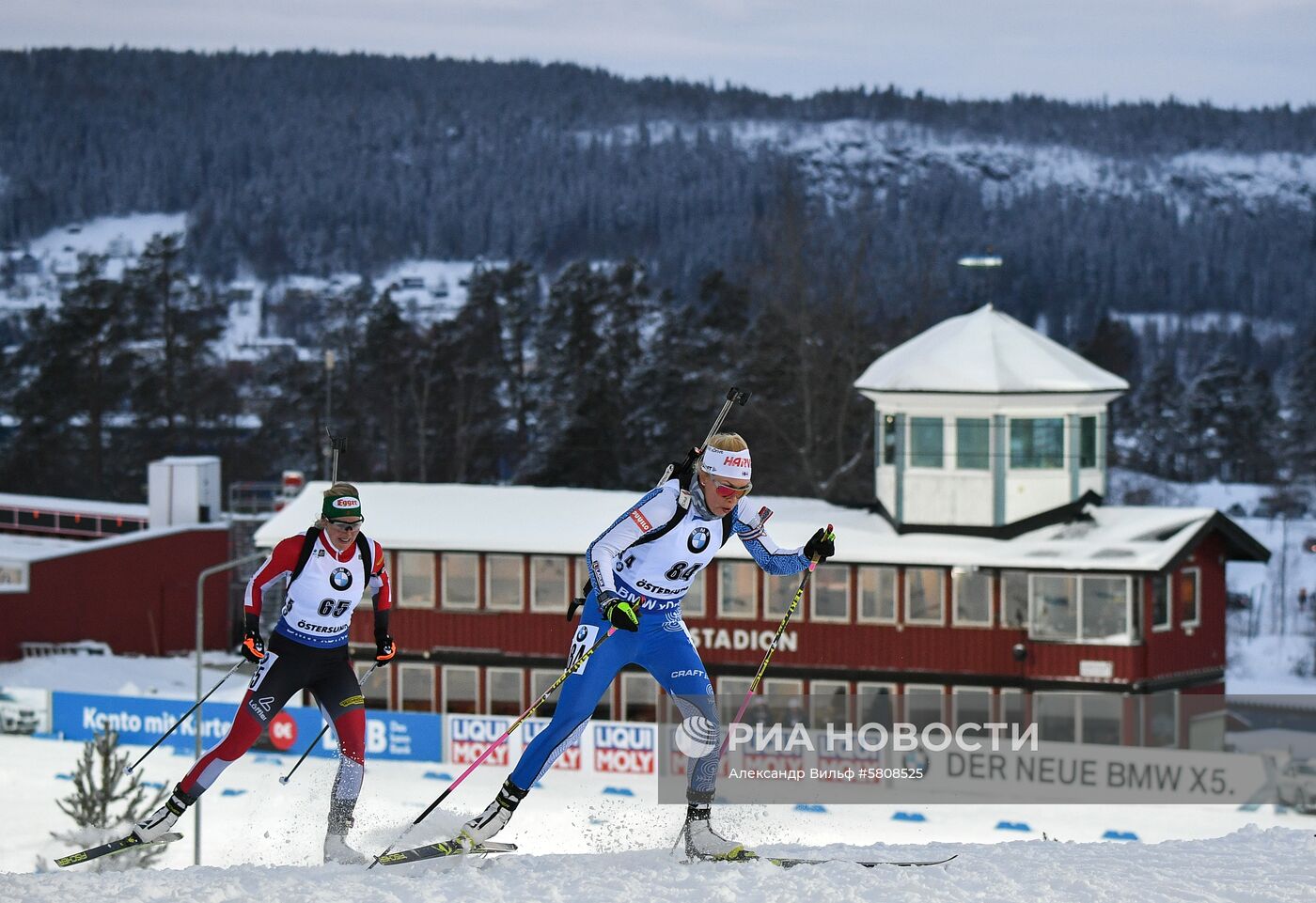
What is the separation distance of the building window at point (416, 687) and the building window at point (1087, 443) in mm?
12370

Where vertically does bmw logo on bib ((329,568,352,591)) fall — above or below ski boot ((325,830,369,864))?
above

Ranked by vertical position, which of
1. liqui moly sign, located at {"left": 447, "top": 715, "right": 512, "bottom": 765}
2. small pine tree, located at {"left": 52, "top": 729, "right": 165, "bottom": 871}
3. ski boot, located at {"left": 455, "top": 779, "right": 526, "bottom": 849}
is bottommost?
small pine tree, located at {"left": 52, "top": 729, "right": 165, "bottom": 871}

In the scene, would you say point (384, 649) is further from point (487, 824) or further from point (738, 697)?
point (738, 697)

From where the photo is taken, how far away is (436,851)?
39.0ft

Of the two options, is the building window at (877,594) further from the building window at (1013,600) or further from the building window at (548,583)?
the building window at (548,583)

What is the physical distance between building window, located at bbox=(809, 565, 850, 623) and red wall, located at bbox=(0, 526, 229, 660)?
70.0 ft

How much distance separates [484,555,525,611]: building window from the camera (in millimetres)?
34438

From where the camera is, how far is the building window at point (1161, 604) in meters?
31.7

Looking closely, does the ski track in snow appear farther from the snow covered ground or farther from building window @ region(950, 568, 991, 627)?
building window @ region(950, 568, 991, 627)

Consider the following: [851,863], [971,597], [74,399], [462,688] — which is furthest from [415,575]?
[74,399]

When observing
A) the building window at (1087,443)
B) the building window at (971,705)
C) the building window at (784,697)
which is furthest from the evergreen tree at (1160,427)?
the building window at (784,697)

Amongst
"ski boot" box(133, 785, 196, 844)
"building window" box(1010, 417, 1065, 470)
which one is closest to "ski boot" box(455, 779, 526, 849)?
"ski boot" box(133, 785, 196, 844)

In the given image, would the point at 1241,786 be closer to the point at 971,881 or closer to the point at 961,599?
the point at 961,599

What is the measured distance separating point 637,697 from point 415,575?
181 inches
